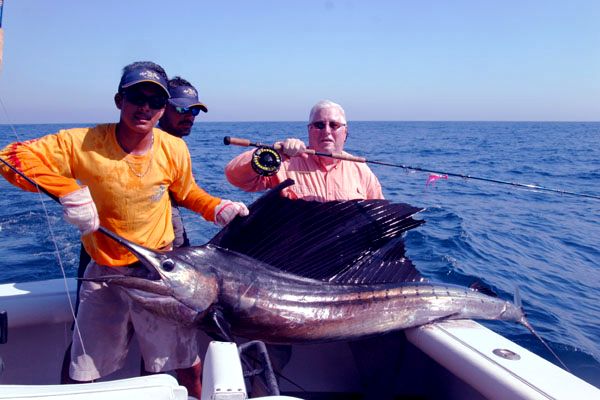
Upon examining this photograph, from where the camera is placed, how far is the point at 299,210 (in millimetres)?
2422

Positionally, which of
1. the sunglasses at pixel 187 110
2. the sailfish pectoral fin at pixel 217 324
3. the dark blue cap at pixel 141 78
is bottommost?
the sailfish pectoral fin at pixel 217 324

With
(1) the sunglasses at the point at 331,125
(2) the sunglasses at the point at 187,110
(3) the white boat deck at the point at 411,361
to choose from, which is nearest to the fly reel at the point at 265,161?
(1) the sunglasses at the point at 331,125

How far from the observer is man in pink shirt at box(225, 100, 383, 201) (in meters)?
2.71

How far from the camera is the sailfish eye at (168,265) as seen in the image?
1.91 m

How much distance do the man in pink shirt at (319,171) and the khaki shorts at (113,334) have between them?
951 mm

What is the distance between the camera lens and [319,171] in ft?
9.32

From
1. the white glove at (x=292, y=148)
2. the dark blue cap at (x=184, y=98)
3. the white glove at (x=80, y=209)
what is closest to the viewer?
the white glove at (x=80, y=209)

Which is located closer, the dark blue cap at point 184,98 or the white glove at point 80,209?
the white glove at point 80,209

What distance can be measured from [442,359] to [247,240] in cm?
101

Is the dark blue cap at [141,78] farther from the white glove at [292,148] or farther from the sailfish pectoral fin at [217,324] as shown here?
the sailfish pectoral fin at [217,324]

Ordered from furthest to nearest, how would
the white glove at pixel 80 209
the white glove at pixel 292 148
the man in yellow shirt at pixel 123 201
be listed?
the white glove at pixel 292 148
the man in yellow shirt at pixel 123 201
the white glove at pixel 80 209

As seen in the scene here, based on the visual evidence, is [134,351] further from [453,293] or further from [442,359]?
[453,293]

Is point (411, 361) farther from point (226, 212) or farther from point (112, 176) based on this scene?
point (112, 176)

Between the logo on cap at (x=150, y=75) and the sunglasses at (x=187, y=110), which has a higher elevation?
the logo on cap at (x=150, y=75)
